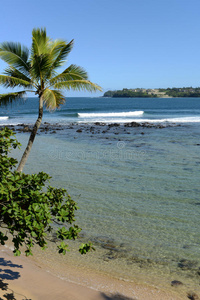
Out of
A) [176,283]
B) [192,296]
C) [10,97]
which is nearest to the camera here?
[192,296]

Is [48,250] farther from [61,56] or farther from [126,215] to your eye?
[61,56]

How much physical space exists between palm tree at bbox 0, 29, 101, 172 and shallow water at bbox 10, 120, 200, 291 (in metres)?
3.73

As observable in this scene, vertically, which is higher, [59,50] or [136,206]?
[59,50]

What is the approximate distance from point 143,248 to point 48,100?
6.21 m

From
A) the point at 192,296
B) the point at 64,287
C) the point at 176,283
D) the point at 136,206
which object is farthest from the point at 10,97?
the point at 192,296

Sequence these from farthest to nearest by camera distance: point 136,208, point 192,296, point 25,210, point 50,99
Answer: point 50,99 → point 136,208 → point 192,296 → point 25,210

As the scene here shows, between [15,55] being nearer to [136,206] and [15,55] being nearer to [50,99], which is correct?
[50,99]

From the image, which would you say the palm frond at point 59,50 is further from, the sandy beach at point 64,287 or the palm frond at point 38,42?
the sandy beach at point 64,287

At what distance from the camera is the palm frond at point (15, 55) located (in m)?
11.4

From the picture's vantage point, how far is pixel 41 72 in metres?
11.5

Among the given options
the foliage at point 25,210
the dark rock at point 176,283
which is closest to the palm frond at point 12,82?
the foliage at point 25,210

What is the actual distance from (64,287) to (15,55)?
8.44 metres

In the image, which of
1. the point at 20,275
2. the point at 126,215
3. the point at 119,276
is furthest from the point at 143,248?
the point at 20,275

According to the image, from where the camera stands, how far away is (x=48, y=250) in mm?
8102
